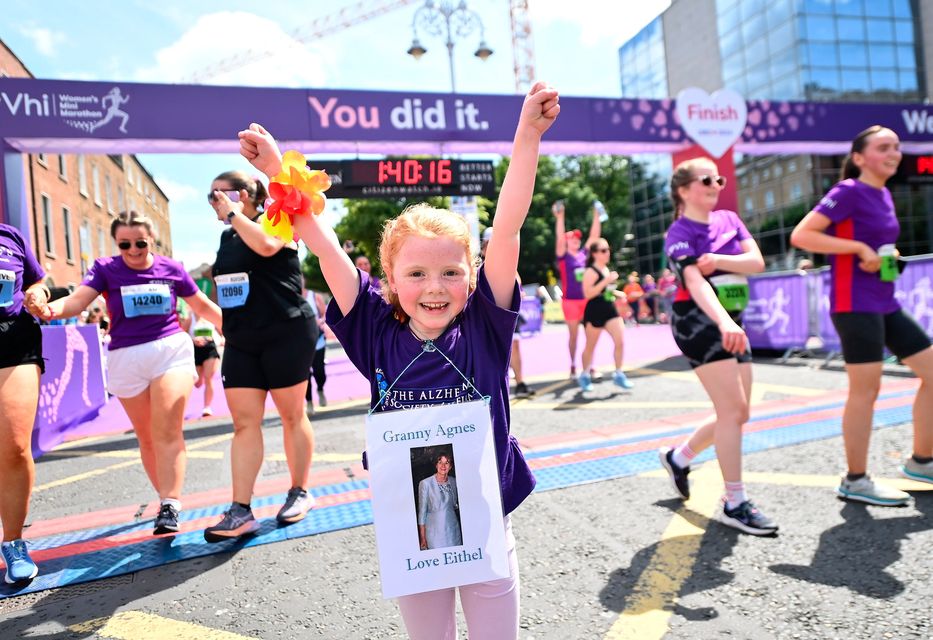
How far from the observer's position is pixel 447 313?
1.49 meters

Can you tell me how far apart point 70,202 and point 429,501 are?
94.1 ft

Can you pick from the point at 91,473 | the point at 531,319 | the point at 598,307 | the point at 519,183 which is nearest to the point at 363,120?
the point at 598,307

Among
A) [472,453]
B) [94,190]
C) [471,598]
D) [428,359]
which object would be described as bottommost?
[471,598]

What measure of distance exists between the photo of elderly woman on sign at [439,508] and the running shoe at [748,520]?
2060 millimetres

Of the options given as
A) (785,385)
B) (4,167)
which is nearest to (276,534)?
(785,385)

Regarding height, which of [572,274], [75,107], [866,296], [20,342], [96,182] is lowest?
[866,296]

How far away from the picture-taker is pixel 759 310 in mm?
9422

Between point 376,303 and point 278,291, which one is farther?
point 278,291

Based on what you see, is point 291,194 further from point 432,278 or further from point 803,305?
point 803,305

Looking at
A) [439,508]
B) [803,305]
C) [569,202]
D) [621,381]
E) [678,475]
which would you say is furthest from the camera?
[569,202]

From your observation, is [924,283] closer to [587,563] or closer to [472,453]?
[587,563]

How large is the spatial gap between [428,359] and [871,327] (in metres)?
2.61

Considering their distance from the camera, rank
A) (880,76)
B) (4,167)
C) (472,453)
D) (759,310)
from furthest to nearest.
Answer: (880,76) → (759,310) → (4,167) → (472,453)

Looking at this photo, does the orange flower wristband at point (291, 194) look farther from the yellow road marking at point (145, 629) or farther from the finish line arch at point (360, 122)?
the finish line arch at point (360, 122)
